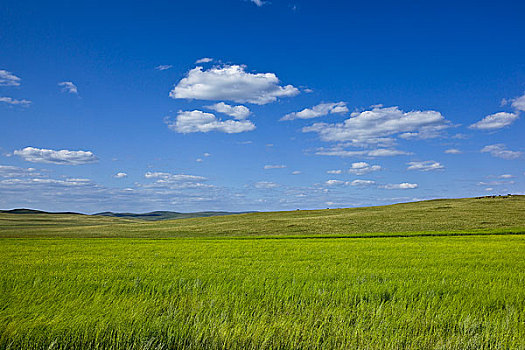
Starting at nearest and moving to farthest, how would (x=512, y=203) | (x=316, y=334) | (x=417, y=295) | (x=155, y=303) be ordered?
1. (x=316, y=334)
2. (x=155, y=303)
3. (x=417, y=295)
4. (x=512, y=203)

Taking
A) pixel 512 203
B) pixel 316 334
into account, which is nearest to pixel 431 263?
pixel 316 334

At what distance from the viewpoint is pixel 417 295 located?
22.6 feet

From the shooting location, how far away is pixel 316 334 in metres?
4.31

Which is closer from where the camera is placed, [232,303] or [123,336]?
[123,336]

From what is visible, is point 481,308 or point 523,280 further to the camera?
point 523,280

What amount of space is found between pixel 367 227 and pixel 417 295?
4121 centimetres

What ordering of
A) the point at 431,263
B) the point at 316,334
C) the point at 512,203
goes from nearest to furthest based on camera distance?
1. the point at 316,334
2. the point at 431,263
3. the point at 512,203

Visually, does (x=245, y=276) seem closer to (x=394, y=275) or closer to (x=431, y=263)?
(x=394, y=275)

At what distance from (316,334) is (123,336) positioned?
2129 millimetres

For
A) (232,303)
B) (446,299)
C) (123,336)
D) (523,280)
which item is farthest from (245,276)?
(523,280)

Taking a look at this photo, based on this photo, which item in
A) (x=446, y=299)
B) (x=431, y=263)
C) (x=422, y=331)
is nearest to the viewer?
(x=422, y=331)

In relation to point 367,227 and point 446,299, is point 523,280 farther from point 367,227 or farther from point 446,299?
point 367,227

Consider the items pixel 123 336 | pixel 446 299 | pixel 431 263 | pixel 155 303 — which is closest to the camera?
pixel 123 336

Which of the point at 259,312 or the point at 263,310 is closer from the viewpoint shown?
the point at 259,312
